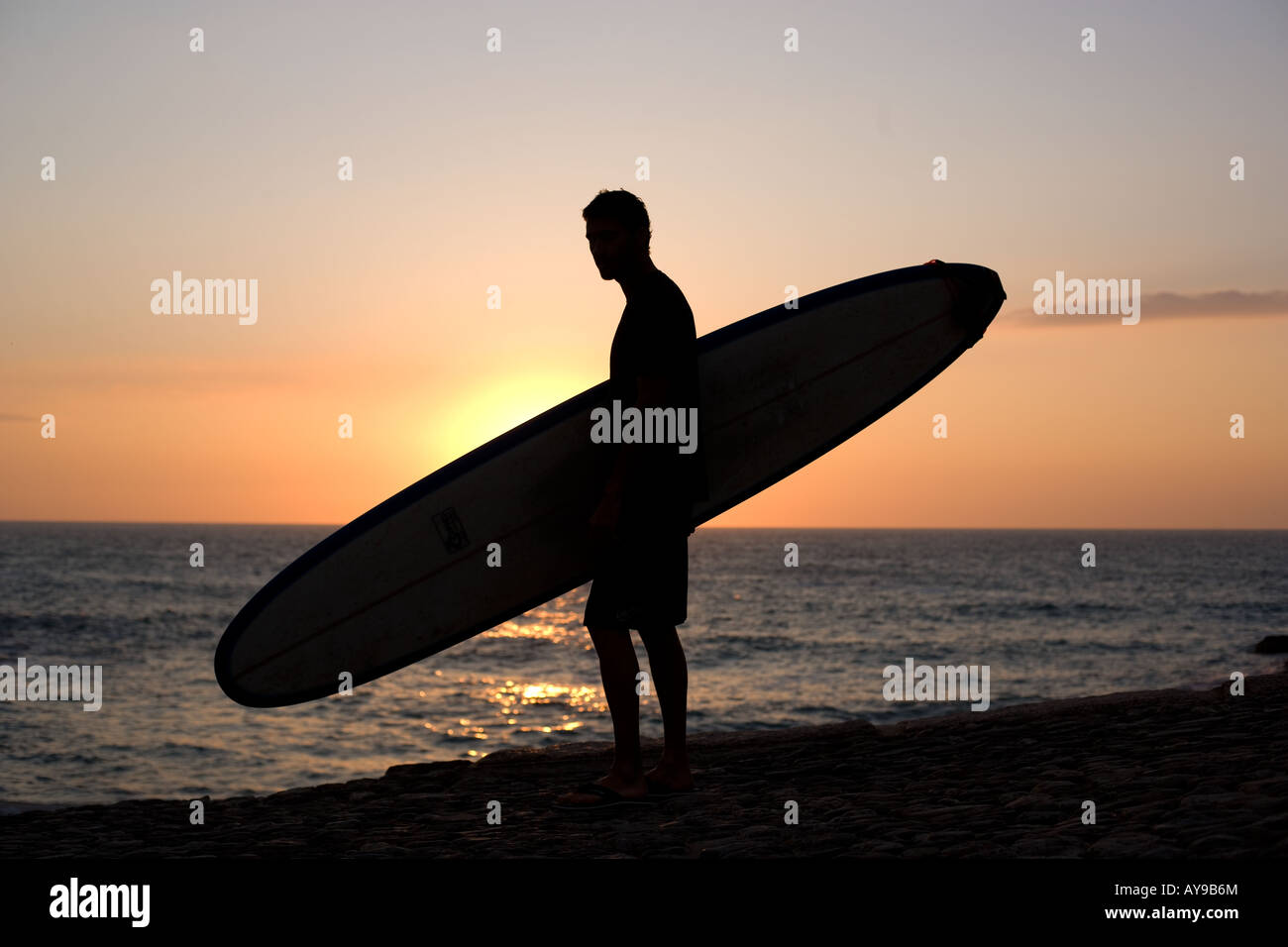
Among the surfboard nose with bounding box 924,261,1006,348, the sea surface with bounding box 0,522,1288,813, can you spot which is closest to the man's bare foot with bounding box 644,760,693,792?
the surfboard nose with bounding box 924,261,1006,348

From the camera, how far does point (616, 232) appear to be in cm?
363

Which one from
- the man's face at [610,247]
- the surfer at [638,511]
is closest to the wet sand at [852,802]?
the surfer at [638,511]

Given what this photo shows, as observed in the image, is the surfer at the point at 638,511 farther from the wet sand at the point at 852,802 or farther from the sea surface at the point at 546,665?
the sea surface at the point at 546,665

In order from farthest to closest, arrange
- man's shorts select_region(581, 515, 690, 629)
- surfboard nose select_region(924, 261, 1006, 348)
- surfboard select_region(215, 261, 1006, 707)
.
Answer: surfboard nose select_region(924, 261, 1006, 348)
surfboard select_region(215, 261, 1006, 707)
man's shorts select_region(581, 515, 690, 629)

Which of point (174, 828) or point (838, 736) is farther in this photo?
point (838, 736)

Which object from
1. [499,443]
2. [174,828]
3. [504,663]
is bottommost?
[504,663]

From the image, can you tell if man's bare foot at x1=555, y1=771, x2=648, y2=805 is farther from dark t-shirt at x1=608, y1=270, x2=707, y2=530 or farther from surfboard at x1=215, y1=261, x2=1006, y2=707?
surfboard at x1=215, y1=261, x2=1006, y2=707

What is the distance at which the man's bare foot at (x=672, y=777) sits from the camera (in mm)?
3809

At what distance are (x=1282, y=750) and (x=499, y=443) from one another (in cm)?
322

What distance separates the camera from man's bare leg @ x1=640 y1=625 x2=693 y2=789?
3582 mm

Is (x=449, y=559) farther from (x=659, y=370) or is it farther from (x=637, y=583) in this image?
(x=659, y=370)
